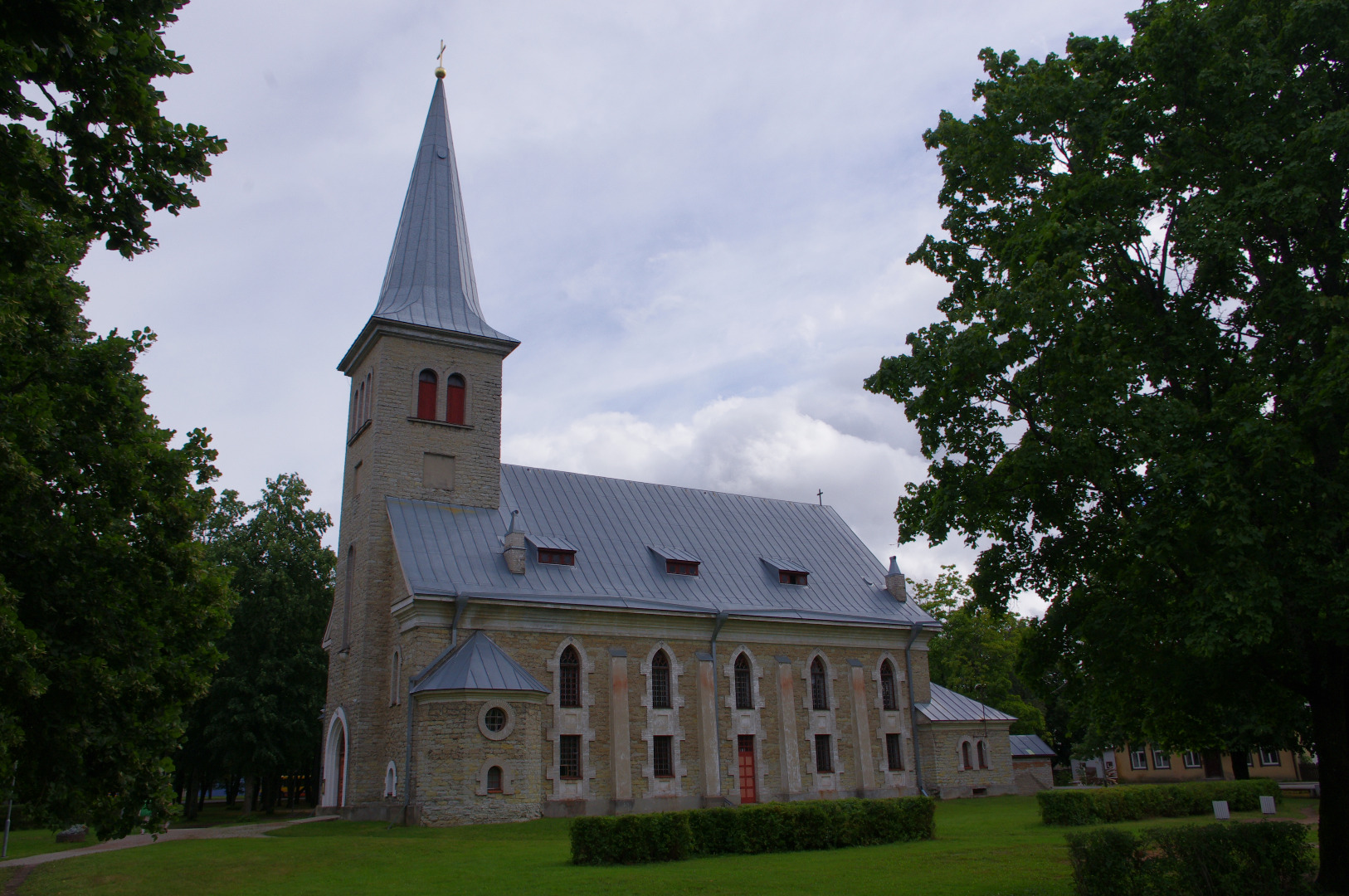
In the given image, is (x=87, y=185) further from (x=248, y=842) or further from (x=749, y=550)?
(x=749, y=550)

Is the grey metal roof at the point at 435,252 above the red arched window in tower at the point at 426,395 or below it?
above

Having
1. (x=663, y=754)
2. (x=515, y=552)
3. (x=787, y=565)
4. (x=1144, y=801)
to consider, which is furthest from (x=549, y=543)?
(x=1144, y=801)

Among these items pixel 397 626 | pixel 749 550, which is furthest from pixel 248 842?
pixel 749 550

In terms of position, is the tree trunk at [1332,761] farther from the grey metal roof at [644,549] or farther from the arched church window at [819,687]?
the arched church window at [819,687]

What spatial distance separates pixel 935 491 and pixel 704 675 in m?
18.2

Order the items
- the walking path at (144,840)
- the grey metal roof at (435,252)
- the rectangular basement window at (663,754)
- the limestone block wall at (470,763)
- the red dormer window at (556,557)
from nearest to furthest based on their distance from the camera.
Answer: the walking path at (144,840)
the limestone block wall at (470,763)
the rectangular basement window at (663,754)
the red dormer window at (556,557)
the grey metal roof at (435,252)

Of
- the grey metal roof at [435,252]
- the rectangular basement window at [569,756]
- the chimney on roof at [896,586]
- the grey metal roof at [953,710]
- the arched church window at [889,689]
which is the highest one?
the grey metal roof at [435,252]

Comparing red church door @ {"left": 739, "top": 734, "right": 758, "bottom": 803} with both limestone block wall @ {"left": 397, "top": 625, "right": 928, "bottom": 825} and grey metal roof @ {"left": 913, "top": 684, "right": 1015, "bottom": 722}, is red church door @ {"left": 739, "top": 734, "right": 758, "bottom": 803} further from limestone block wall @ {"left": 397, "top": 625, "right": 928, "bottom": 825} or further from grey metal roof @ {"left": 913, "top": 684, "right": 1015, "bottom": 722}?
grey metal roof @ {"left": 913, "top": 684, "right": 1015, "bottom": 722}

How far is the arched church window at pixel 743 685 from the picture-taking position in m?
30.9

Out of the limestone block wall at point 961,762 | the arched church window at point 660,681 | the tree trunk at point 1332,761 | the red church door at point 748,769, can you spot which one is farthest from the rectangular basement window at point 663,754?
the tree trunk at point 1332,761

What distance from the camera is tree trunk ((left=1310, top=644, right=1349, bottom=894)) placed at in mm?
11766

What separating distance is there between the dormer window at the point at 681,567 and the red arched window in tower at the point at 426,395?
9259 millimetres

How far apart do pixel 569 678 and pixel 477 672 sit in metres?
4.00

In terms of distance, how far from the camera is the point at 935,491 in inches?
525
